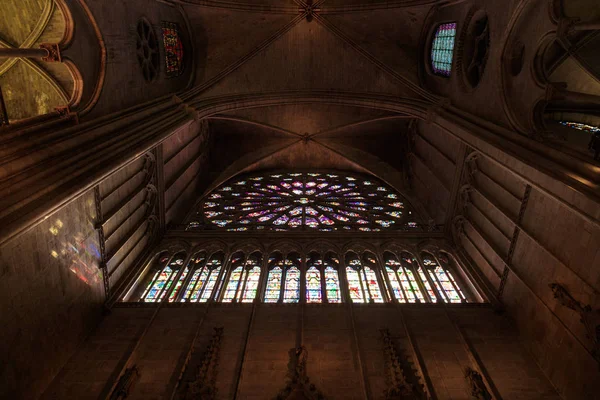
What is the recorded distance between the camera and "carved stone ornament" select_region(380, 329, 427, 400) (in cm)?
651

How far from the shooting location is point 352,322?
8352 millimetres

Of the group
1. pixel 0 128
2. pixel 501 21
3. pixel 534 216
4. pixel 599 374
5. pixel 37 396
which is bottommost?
pixel 37 396

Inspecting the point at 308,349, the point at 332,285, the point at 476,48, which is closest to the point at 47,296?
the point at 308,349

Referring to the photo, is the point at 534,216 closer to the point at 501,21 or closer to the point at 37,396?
the point at 501,21

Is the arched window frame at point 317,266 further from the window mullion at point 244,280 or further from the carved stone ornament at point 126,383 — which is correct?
the carved stone ornament at point 126,383

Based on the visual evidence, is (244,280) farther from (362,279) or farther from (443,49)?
(443,49)

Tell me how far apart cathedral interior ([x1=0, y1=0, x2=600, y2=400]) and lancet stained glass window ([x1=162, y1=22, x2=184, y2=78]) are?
0.10m

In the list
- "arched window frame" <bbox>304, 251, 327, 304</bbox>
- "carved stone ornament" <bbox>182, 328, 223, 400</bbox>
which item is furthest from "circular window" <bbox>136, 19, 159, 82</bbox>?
"carved stone ornament" <bbox>182, 328, 223, 400</bbox>

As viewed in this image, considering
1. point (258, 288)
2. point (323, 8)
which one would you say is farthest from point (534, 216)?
point (323, 8)

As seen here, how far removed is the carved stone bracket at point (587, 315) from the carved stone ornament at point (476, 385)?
170 centimetres

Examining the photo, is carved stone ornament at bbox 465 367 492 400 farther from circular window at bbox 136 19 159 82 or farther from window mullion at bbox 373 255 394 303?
circular window at bbox 136 19 159 82

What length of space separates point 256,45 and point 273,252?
24.7ft

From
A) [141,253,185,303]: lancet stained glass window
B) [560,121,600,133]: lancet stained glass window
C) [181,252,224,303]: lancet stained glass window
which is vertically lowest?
[141,253,185,303]: lancet stained glass window

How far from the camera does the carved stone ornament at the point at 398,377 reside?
21.4 feet
